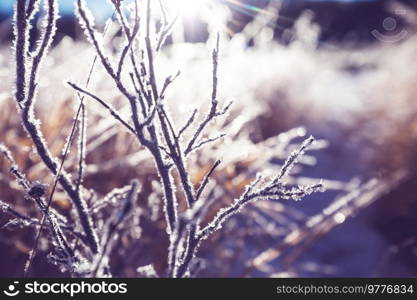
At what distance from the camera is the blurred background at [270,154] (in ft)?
4.88

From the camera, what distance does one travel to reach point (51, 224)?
0.69m

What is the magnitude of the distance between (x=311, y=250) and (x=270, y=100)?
7.06 ft

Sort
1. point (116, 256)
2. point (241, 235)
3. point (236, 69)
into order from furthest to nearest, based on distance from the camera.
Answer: point (236, 69) < point (241, 235) < point (116, 256)

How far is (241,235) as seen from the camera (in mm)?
1666

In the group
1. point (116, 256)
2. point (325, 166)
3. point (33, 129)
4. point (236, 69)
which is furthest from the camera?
point (236, 69)

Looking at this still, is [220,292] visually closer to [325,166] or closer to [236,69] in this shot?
[325,166]

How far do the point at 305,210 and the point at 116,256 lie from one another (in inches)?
73.1

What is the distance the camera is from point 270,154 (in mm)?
1719

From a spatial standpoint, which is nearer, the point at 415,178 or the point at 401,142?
the point at 415,178

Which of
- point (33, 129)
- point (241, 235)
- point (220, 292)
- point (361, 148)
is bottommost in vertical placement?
point (220, 292)

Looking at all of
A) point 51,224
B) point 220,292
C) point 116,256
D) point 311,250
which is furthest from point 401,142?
point 51,224

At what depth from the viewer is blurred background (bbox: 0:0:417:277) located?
1.49 m

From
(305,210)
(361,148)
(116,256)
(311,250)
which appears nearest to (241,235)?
(116,256)

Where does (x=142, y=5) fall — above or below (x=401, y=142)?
below
